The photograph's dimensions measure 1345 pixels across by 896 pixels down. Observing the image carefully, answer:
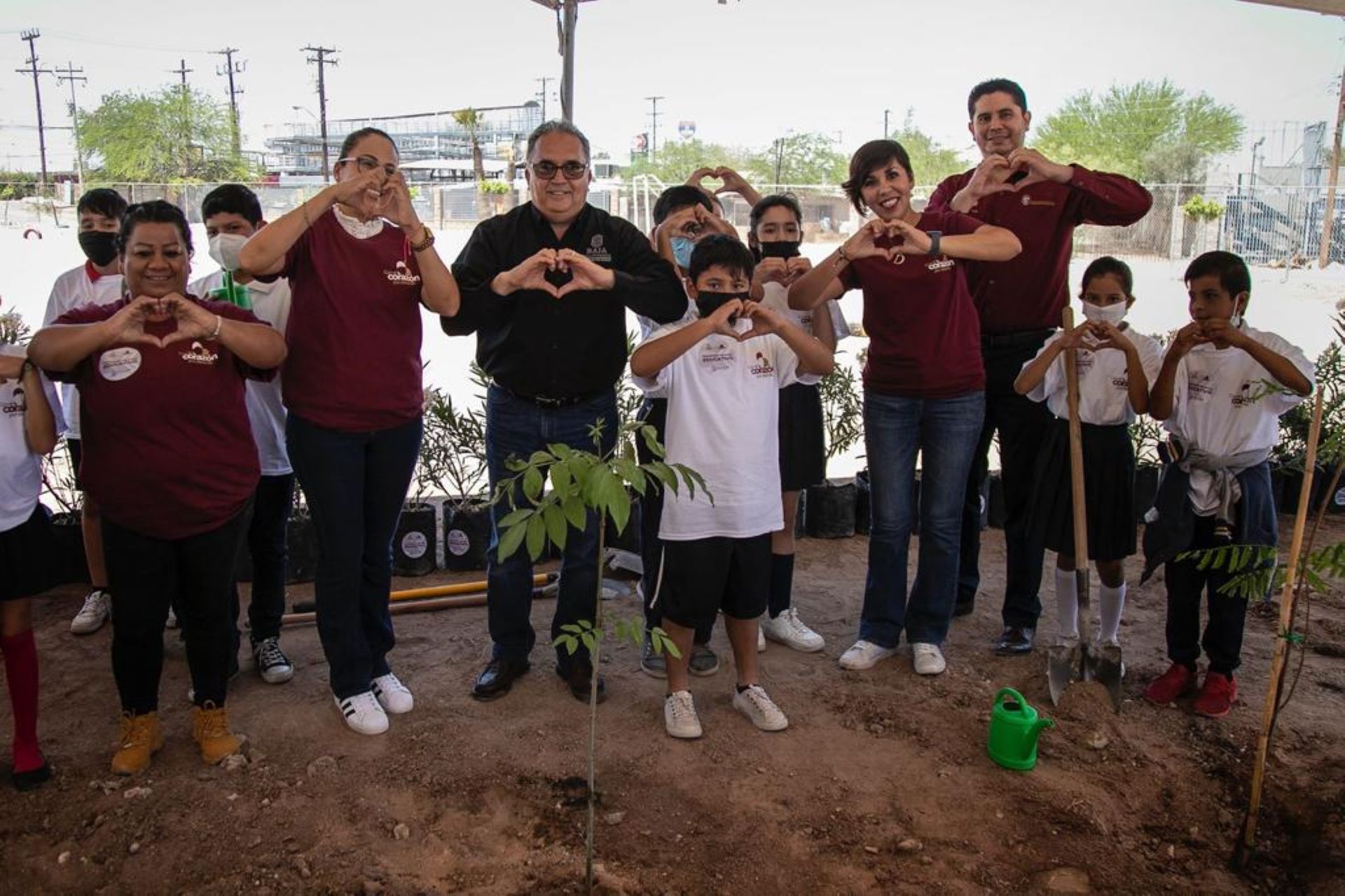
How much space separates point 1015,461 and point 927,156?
58680mm

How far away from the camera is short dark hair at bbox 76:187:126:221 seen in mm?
4004

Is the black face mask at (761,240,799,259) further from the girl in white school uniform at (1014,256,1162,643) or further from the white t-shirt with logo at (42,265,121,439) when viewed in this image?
the white t-shirt with logo at (42,265,121,439)

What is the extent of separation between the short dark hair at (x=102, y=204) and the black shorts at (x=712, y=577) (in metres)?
2.63

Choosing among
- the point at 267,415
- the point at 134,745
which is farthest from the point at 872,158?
the point at 134,745

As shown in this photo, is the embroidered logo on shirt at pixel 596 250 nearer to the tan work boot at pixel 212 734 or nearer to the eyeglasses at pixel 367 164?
the eyeglasses at pixel 367 164

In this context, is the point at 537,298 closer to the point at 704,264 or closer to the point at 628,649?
the point at 704,264

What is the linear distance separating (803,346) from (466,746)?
5.91 ft

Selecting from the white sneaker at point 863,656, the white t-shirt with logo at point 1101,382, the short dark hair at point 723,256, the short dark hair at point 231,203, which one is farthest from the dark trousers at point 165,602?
the white t-shirt with logo at point 1101,382

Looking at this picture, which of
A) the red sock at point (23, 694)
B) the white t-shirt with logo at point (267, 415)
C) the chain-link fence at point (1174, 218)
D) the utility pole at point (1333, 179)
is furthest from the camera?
the chain-link fence at point (1174, 218)

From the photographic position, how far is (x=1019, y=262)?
4133 millimetres

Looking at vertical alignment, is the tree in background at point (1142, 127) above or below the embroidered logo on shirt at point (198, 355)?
above

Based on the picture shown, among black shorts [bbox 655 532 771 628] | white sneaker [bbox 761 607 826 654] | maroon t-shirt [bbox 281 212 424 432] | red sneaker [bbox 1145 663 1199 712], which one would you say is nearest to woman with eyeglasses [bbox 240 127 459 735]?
maroon t-shirt [bbox 281 212 424 432]

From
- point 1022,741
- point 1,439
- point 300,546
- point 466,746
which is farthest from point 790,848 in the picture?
point 300,546

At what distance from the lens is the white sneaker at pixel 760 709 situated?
11.7 ft
